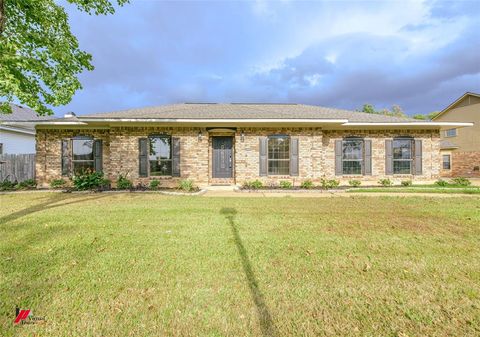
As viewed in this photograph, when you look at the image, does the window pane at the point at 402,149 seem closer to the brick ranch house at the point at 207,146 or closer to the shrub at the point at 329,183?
the brick ranch house at the point at 207,146

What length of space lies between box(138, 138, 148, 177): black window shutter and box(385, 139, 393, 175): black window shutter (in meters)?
12.2

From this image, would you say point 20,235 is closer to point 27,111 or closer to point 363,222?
point 363,222

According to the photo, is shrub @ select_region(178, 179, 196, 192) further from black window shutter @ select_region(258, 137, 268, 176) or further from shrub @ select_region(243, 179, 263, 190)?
black window shutter @ select_region(258, 137, 268, 176)

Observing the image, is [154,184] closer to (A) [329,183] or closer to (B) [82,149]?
(B) [82,149]

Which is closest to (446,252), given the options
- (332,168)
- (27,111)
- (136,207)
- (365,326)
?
(365,326)

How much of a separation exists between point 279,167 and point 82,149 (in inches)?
393

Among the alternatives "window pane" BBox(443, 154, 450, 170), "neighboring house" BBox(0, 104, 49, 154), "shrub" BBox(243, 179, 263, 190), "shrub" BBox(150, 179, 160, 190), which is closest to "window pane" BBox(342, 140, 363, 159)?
"shrub" BBox(243, 179, 263, 190)

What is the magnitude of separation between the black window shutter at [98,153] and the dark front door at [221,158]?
5677 millimetres

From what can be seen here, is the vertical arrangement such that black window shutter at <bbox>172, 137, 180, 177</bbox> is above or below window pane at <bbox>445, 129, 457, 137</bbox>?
below

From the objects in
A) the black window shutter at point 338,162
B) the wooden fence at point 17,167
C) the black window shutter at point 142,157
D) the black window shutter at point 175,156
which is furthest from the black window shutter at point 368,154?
the wooden fence at point 17,167

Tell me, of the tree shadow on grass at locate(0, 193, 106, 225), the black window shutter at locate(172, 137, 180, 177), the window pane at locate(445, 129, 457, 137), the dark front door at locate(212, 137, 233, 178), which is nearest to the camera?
the tree shadow on grass at locate(0, 193, 106, 225)

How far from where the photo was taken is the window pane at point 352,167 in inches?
495

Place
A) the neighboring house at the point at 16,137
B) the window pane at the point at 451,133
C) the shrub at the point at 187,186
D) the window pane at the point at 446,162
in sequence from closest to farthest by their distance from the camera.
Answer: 1. the shrub at the point at 187,186
2. the neighboring house at the point at 16,137
3. the window pane at the point at 446,162
4. the window pane at the point at 451,133

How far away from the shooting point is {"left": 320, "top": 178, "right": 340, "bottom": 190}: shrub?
11.1 meters
